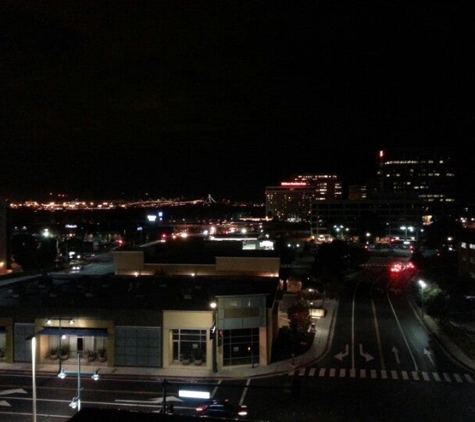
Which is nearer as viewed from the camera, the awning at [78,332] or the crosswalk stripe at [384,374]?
the crosswalk stripe at [384,374]

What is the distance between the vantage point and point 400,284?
196 ft

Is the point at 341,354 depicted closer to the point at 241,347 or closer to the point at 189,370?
the point at 241,347

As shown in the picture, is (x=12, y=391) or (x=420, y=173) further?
(x=420, y=173)

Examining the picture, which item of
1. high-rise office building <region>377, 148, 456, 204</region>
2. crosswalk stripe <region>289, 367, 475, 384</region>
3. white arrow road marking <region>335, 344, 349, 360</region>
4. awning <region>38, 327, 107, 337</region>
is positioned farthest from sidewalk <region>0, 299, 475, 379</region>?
high-rise office building <region>377, 148, 456, 204</region>

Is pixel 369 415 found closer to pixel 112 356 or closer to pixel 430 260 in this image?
pixel 112 356

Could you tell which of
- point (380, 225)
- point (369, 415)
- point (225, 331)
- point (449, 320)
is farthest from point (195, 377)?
point (380, 225)

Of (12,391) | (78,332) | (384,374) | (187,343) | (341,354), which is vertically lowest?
(341,354)

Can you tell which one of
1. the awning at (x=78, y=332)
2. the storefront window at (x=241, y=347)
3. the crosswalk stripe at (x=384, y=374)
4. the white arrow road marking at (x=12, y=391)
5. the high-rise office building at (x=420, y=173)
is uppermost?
the high-rise office building at (x=420, y=173)

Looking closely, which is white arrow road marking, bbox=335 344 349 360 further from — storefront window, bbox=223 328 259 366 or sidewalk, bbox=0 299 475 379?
storefront window, bbox=223 328 259 366

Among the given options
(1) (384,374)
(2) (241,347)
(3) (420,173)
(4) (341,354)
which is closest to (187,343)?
(2) (241,347)

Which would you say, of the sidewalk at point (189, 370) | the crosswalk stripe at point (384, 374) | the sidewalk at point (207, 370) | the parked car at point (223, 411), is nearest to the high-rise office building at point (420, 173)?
the sidewalk at point (207, 370)

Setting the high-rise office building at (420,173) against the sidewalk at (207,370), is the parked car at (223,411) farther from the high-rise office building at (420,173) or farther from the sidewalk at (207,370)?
the high-rise office building at (420,173)

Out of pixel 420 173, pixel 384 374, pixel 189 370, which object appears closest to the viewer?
pixel 384 374

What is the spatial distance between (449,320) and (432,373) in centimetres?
1390
